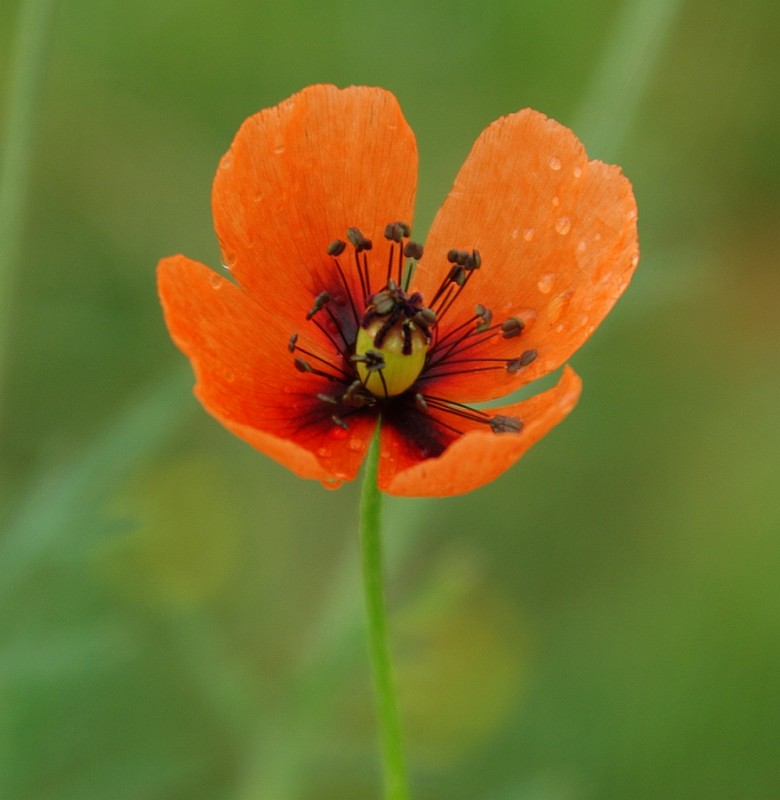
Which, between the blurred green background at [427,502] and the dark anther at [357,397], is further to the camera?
the blurred green background at [427,502]

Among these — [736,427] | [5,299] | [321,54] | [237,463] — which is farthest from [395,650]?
[321,54]

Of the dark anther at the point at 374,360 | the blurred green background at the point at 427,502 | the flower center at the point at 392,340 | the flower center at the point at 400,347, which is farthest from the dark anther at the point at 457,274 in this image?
the blurred green background at the point at 427,502

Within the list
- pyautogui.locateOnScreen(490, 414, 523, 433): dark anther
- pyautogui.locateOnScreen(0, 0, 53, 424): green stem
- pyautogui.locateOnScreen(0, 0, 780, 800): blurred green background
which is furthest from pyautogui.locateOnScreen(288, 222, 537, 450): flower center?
pyautogui.locateOnScreen(0, 0, 780, 800): blurred green background

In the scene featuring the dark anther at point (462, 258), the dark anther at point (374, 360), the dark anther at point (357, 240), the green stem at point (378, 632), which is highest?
the dark anther at point (462, 258)

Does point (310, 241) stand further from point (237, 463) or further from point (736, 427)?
point (736, 427)

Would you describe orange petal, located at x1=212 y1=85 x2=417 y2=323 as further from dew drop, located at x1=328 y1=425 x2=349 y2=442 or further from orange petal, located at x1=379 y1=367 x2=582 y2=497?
orange petal, located at x1=379 y1=367 x2=582 y2=497

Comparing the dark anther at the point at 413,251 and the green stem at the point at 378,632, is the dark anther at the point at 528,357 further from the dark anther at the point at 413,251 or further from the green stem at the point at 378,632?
the green stem at the point at 378,632

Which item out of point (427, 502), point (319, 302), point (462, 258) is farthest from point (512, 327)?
point (427, 502)
